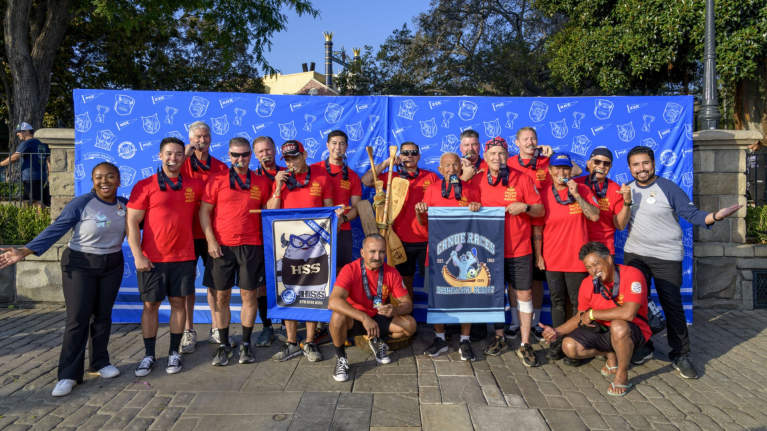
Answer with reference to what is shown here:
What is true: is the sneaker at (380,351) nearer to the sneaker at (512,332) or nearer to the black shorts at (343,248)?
the black shorts at (343,248)

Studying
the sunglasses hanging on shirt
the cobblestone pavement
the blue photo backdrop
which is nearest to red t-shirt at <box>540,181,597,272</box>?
the cobblestone pavement

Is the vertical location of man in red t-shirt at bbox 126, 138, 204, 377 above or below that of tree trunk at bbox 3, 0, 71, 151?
below

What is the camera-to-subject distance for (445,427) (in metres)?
3.39

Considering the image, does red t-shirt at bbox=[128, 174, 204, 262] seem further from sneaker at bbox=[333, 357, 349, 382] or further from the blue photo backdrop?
sneaker at bbox=[333, 357, 349, 382]

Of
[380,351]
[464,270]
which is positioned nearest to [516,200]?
[464,270]

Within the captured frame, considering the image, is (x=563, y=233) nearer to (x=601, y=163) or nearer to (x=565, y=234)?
(x=565, y=234)

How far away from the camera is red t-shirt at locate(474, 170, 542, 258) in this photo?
4738 mm

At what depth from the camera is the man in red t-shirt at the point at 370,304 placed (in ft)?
14.4

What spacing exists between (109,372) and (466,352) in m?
3.18

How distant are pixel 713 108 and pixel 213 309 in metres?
7.11

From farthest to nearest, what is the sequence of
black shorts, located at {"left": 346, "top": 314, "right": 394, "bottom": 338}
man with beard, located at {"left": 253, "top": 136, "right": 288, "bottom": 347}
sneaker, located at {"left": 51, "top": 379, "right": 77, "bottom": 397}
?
1. man with beard, located at {"left": 253, "top": 136, "right": 288, "bottom": 347}
2. black shorts, located at {"left": 346, "top": 314, "right": 394, "bottom": 338}
3. sneaker, located at {"left": 51, "top": 379, "right": 77, "bottom": 397}

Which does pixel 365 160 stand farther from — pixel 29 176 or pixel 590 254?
pixel 29 176

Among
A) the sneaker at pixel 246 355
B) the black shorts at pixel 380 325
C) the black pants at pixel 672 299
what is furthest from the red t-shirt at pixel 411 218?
the black pants at pixel 672 299

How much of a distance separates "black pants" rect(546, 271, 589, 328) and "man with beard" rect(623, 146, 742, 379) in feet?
2.11
